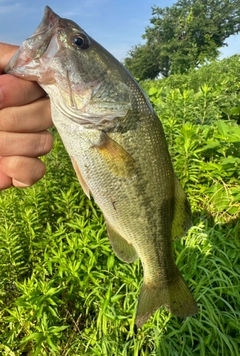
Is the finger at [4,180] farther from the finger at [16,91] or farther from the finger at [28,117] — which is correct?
the finger at [16,91]

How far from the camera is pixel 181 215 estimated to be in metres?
1.75

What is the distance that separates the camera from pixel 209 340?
7.86 ft

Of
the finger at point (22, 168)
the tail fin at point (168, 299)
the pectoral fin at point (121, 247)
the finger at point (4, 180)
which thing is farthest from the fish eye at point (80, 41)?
the tail fin at point (168, 299)

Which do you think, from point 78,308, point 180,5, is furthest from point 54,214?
point 180,5

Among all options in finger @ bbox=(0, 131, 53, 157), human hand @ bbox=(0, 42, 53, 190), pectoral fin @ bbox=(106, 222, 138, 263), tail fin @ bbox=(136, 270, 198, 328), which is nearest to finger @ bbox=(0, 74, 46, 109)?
human hand @ bbox=(0, 42, 53, 190)

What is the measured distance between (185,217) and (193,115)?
3127 millimetres

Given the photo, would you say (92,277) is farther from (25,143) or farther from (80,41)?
(80,41)

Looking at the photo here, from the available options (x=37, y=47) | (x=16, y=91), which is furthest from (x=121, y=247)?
(x=37, y=47)

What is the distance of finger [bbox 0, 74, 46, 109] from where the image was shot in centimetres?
131

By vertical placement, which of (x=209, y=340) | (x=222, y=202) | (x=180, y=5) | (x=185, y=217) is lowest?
(x=209, y=340)

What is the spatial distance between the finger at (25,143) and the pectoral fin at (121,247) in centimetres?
46

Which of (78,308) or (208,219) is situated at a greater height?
(208,219)

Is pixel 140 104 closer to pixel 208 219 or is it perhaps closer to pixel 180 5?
pixel 208 219

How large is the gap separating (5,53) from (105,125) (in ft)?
1.56
